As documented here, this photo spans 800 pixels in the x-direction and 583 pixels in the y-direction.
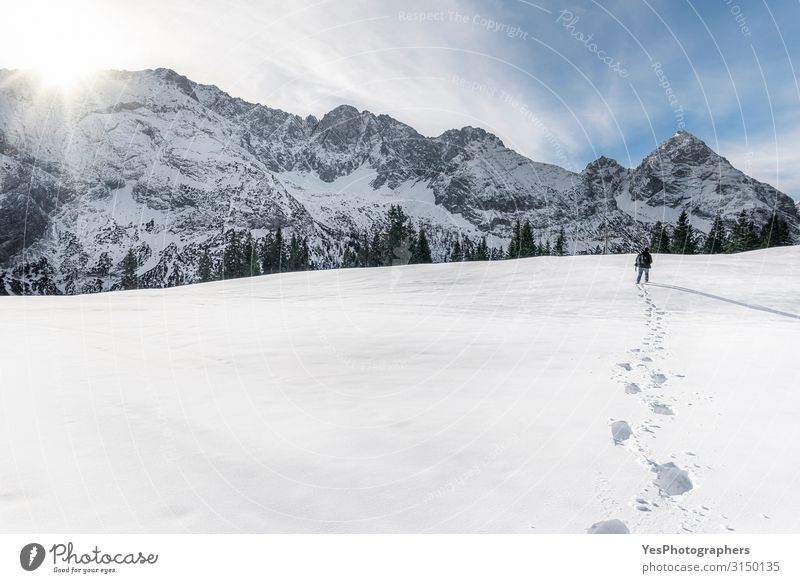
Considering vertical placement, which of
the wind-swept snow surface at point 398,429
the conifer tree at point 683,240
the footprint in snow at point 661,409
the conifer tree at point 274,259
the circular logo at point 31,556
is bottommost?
the conifer tree at point 274,259

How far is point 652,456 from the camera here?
4.17 m

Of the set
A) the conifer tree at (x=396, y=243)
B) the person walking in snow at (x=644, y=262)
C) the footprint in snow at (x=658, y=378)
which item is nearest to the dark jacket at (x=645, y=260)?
the person walking in snow at (x=644, y=262)

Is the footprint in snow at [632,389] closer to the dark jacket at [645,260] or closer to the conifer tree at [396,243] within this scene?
the dark jacket at [645,260]

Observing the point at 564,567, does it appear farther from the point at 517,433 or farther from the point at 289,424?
the point at 289,424

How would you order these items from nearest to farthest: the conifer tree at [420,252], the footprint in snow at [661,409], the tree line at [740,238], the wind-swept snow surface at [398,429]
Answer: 1. the wind-swept snow surface at [398,429]
2. the footprint in snow at [661,409]
3. the tree line at [740,238]
4. the conifer tree at [420,252]

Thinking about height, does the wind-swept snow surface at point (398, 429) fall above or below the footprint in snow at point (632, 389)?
below

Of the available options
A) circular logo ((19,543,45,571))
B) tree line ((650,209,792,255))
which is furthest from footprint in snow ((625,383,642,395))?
tree line ((650,209,792,255))

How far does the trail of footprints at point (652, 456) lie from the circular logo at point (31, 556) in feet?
14.2

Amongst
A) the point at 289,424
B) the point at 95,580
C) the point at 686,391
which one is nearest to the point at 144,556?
the point at 95,580

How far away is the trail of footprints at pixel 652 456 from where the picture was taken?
338 cm

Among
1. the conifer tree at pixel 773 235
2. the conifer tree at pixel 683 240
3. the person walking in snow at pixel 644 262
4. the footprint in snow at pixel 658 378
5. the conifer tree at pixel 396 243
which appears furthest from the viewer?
the conifer tree at pixel 683 240

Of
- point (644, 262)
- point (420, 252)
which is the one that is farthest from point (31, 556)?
point (420, 252)

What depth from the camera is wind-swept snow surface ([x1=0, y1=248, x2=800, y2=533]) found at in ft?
11.2

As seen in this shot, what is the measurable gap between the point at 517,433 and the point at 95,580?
4118 millimetres
